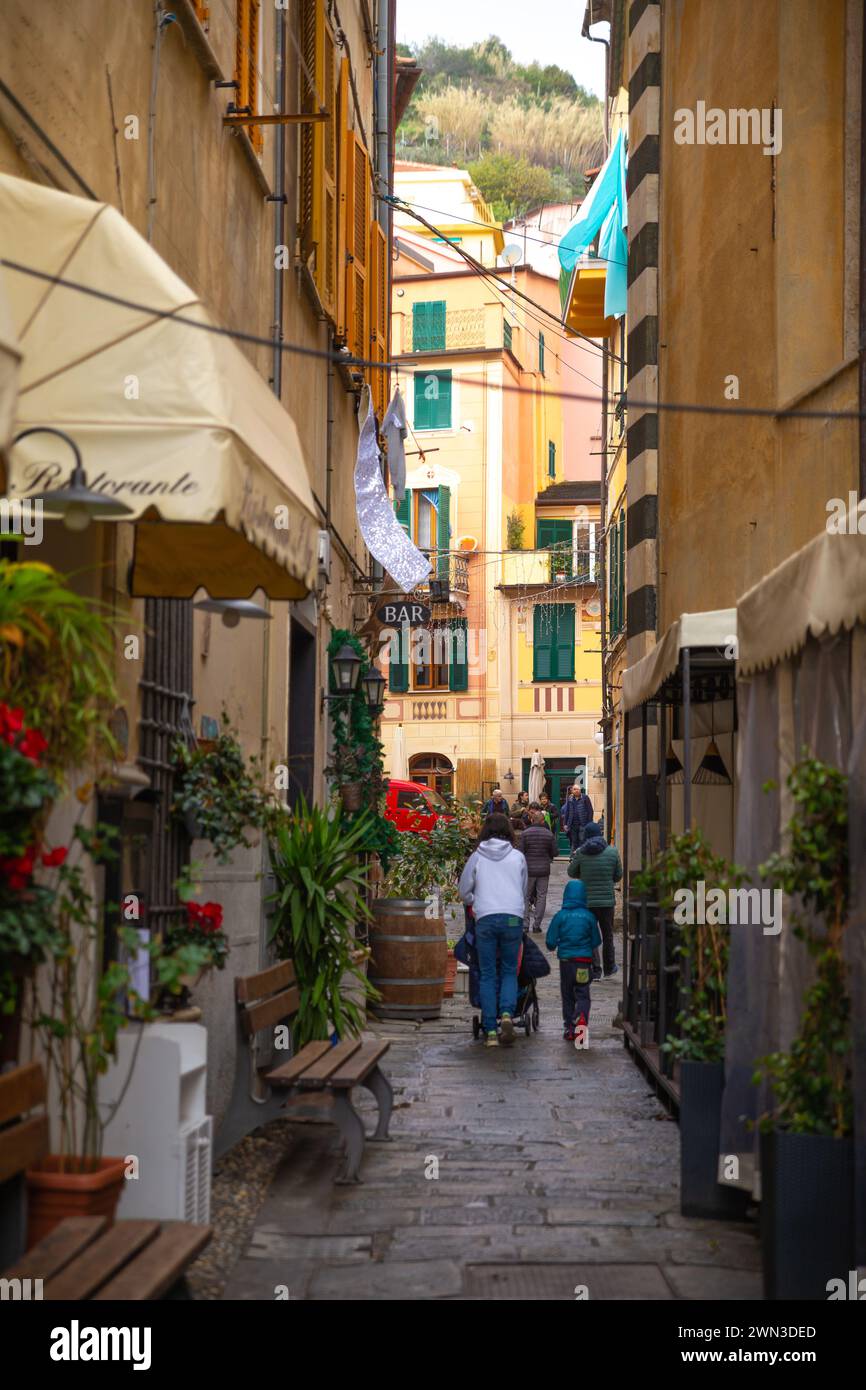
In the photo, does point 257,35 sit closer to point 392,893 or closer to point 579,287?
point 392,893

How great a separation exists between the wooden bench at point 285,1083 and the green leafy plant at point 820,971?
2.76 m

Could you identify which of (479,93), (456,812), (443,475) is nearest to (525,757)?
(443,475)

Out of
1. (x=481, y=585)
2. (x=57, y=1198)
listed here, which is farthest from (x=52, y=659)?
(x=481, y=585)

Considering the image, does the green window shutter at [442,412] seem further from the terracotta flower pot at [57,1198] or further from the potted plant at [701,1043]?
the terracotta flower pot at [57,1198]

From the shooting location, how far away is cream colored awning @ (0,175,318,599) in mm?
5516

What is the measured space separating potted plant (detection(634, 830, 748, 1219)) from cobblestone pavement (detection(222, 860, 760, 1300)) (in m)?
0.12

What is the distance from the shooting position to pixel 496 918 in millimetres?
12586

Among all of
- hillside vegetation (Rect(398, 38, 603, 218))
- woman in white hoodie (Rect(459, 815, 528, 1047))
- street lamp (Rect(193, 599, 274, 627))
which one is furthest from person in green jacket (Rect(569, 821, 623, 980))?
hillside vegetation (Rect(398, 38, 603, 218))

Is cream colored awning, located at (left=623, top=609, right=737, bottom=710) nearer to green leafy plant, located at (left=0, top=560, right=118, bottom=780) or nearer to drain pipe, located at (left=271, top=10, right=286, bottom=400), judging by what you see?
drain pipe, located at (left=271, top=10, right=286, bottom=400)

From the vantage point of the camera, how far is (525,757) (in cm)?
4322

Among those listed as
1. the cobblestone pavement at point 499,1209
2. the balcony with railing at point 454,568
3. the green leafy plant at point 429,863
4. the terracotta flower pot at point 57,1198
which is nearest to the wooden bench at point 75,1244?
the terracotta flower pot at point 57,1198

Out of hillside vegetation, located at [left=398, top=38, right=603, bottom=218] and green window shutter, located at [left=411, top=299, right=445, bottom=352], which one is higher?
hillside vegetation, located at [left=398, top=38, right=603, bottom=218]

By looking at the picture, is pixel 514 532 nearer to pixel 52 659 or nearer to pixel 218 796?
pixel 218 796

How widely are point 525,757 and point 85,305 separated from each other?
124 feet
